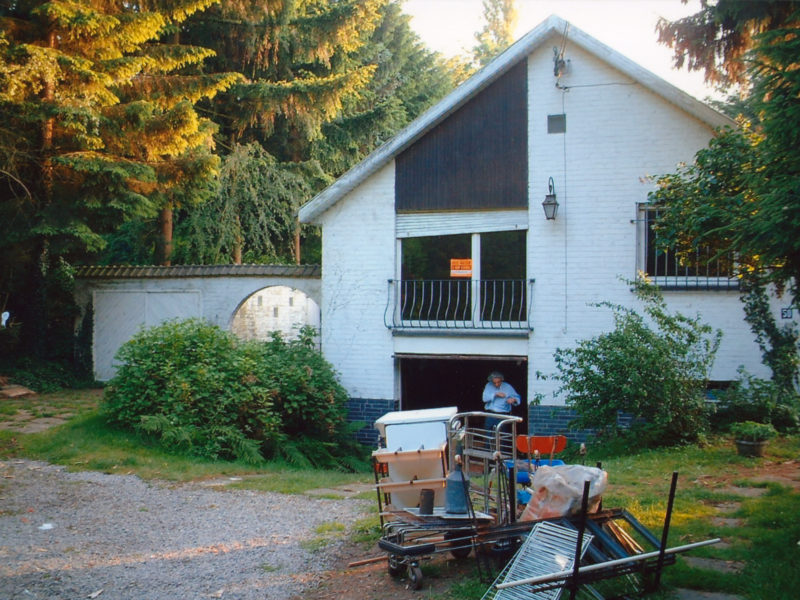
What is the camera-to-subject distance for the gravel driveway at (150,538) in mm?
6066

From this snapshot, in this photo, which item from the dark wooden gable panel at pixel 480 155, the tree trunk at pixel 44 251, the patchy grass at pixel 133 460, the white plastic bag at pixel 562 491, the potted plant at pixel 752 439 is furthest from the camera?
the tree trunk at pixel 44 251

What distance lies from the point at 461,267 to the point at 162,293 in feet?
23.3

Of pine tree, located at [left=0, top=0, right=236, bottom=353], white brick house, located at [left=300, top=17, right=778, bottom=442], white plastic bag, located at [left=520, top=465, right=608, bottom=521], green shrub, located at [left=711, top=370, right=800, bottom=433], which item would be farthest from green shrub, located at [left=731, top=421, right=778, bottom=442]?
pine tree, located at [left=0, top=0, right=236, bottom=353]

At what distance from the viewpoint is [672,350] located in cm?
1055

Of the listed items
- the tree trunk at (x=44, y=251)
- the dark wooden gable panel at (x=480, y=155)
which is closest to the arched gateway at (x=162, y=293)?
the tree trunk at (x=44, y=251)

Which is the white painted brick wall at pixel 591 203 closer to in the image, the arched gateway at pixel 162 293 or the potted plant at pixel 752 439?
the potted plant at pixel 752 439

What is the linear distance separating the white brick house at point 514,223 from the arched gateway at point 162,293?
1844mm

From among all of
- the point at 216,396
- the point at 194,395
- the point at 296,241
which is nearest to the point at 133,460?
the point at 194,395

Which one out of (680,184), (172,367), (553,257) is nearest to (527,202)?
(553,257)

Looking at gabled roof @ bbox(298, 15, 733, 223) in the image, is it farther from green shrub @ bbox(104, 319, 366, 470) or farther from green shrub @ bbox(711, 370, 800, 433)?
green shrub @ bbox(711, 370, 800, 433)

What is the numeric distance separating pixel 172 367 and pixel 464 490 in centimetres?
724

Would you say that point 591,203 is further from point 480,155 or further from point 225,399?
point 225,399

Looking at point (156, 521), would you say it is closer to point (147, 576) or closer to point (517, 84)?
point (147, 576)

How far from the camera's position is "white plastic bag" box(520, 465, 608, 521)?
522cm
